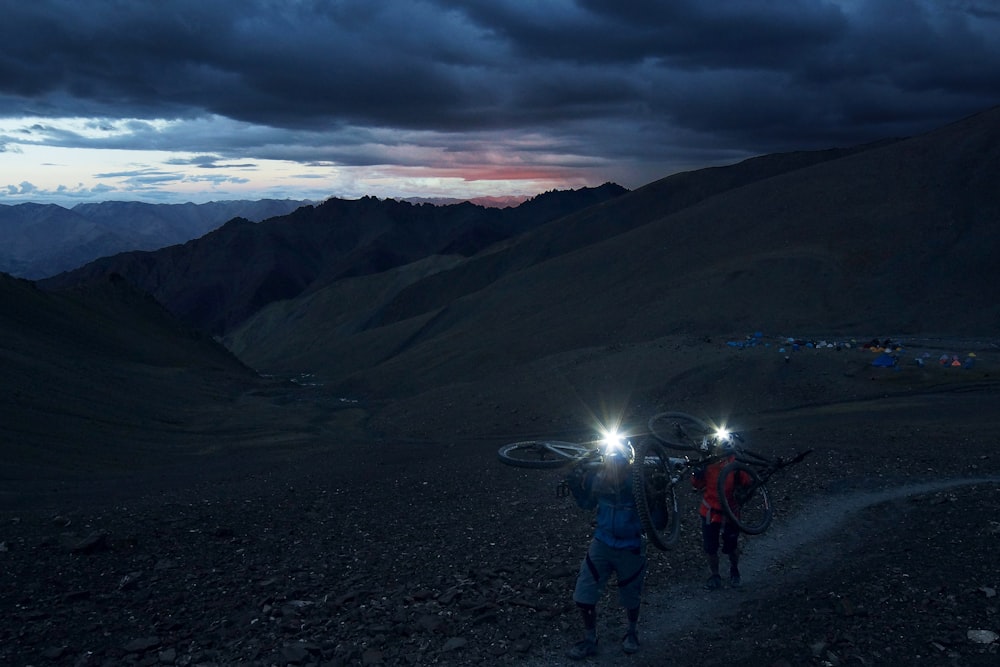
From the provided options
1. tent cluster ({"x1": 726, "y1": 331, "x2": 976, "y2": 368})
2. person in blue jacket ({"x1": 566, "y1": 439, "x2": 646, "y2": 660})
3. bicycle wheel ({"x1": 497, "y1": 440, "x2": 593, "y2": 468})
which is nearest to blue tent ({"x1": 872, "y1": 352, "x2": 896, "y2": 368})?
tent cluster ({"x1": 726, "y1": 331, "x2": 976, "y2": 368})

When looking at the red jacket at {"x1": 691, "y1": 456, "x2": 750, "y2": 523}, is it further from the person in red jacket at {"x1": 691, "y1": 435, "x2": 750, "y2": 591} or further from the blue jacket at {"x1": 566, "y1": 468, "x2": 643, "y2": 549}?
the blue jacket at {"x1": 566, "y1": 468, "x2": 643, "y2": 549}

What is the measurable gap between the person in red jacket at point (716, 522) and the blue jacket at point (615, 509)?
1981mm

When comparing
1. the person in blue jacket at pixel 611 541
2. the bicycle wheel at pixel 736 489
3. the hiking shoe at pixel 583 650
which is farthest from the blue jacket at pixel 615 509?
the bicycle wheel at pixel 736 489

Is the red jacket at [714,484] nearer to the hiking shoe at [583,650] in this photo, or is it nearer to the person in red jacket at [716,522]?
the person in red jacket at [716,522]

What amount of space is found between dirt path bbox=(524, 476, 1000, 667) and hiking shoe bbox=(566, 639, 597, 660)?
0.21 feet

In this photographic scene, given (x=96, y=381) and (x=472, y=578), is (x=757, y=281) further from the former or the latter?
(x=472, y=578)

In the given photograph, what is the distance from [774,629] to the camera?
7.91 meters

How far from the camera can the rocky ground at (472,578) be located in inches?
305

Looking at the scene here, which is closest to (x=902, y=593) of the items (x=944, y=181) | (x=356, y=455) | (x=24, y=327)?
(x=356, y=455)

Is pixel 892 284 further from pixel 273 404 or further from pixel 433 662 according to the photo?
pixel 433 662

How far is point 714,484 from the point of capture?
369 inches

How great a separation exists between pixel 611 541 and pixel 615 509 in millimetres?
333

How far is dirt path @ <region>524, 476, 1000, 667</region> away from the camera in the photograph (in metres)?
7.99

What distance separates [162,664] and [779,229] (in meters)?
56.8
